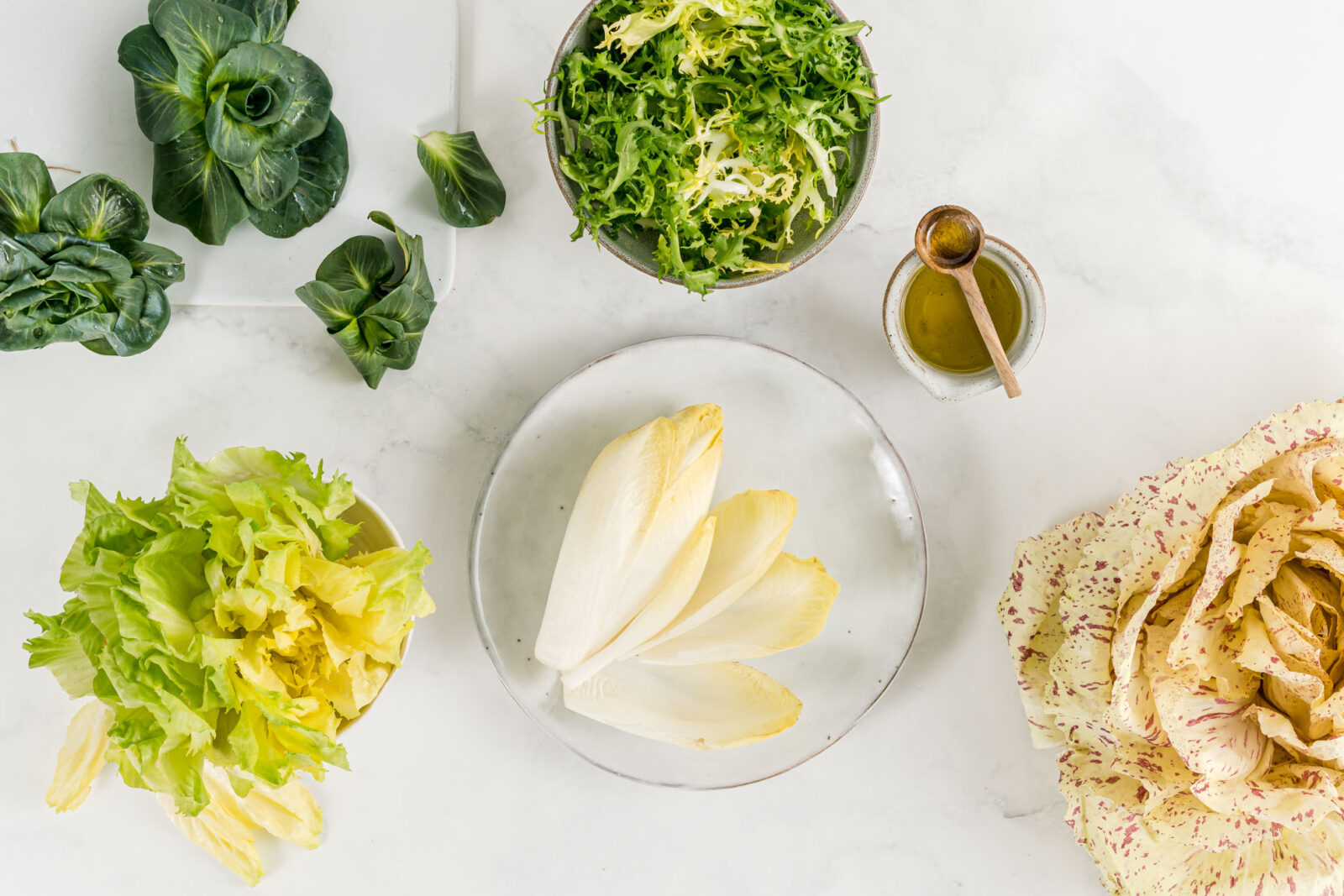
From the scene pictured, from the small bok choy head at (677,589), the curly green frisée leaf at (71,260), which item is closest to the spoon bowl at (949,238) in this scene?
the small bok choy head at (677,589)

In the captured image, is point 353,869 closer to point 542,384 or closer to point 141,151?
point 542,384

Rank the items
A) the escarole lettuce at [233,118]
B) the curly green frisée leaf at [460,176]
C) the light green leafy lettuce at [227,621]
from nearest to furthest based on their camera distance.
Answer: the light green leafy lettuce at [227,621], the escarole lettuce at [233,118], the curly green frisée leaf at [460,176]

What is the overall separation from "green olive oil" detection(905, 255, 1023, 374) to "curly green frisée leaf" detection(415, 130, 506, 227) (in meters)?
0.49

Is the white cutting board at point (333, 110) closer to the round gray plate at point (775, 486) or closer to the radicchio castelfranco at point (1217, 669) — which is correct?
the round gray plate at point (775, 486)

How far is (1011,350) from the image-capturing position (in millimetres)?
1037

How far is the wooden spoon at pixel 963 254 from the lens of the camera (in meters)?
0.99

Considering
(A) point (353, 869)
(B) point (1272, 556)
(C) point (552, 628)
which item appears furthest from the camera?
(A) point (353, 869)

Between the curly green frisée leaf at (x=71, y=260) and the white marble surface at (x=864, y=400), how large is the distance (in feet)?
0.37

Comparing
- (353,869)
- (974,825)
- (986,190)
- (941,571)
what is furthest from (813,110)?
(353,869)

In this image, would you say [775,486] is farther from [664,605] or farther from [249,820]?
[249,820]

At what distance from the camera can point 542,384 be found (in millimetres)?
1134

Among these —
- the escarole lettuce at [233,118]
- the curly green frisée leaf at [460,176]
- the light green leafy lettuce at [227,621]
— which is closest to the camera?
the light green leafy lettuce at [227,621]

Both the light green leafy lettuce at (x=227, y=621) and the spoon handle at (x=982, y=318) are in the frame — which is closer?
the light green leafy lettuce at (x=227, y=621)

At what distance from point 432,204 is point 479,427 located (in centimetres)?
27
